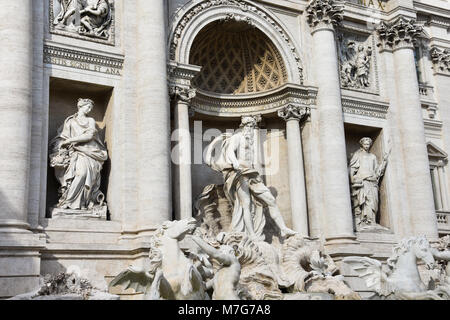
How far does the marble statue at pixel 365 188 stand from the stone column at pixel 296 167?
2.24 meters

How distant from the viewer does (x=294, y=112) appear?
18.5 meters

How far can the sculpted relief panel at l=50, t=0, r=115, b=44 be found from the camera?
1506 centimetres

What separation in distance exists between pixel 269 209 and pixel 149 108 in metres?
4.61

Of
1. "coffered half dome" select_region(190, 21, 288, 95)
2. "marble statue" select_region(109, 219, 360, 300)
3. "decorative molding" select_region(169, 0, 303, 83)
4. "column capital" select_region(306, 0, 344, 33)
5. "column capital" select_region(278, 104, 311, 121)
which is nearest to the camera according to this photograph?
"marble statue" select_region(109, 219, 360, 300)

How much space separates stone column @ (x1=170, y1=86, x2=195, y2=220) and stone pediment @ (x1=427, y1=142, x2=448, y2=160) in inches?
384

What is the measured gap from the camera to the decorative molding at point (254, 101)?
727 inches

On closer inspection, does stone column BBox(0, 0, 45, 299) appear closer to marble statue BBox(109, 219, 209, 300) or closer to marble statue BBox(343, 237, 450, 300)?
marble statue BBox(109, 219, 209, 300)

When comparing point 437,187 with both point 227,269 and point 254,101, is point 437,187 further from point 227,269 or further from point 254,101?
point 227,269

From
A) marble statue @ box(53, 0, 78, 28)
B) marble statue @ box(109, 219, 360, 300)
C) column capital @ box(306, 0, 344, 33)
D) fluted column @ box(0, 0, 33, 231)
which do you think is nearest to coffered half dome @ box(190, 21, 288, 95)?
column capital @ box(306, 0, 344, 33)

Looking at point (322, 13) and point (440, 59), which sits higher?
point (322, 13)

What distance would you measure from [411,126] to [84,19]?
11.3 meters

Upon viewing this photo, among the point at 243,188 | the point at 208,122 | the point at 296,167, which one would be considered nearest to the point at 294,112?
the point at 296,167

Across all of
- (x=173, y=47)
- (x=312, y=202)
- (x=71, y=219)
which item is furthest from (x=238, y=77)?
(x=71, y=219)
